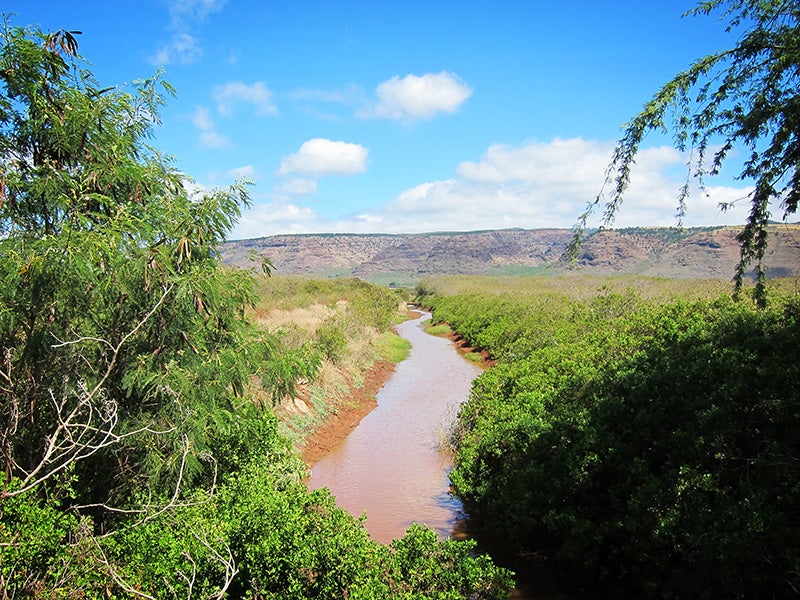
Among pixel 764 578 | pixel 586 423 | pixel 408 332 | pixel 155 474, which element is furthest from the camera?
pixel 408 332

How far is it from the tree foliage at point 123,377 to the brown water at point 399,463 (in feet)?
16.2

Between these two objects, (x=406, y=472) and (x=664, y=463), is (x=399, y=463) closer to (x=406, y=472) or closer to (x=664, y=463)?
(x=406, y=472)

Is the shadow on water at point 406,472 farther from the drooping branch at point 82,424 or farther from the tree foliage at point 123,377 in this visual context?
the drooping branch at point 82,424

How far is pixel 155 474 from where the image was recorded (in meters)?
6.96

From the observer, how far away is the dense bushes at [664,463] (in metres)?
6.43

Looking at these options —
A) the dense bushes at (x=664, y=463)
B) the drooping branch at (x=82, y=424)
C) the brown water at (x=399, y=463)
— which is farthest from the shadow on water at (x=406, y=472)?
the drooping branch at (x=82, y=424)

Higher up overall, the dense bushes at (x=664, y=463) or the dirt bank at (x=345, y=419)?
the dense bushes at (x=664, y=463)

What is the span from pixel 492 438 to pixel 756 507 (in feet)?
18.6

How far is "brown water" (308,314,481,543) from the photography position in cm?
1227

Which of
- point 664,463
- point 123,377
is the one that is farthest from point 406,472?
point 123,377

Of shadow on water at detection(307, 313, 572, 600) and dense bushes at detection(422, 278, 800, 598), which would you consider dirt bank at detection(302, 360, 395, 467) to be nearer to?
shadow on water at detection(307, 313, 572, 600)

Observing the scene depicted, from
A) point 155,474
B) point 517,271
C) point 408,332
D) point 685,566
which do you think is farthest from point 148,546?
point 517,271

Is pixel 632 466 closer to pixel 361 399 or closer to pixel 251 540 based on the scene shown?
pixel 251 540

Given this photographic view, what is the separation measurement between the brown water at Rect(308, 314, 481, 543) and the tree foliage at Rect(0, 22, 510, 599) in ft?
16.2
